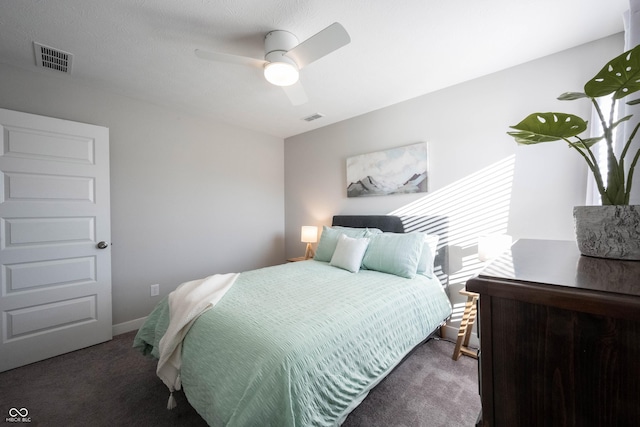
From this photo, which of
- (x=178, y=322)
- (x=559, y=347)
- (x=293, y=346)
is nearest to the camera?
(x=559, y=347)

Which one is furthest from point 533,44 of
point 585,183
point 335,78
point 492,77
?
point 335,78

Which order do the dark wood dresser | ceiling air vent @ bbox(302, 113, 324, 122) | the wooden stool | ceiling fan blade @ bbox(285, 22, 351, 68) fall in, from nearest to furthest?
the dark wood dresser, ceiling fan blade @ bbox(285, 22, 351, 68), the wooden stool, ceiling air vent @ bbox(302, 113, 324, 122)

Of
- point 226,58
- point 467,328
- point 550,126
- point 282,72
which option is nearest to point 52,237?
point 226,58

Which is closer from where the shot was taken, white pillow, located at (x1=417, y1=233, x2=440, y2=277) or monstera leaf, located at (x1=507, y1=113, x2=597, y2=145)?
monstera leaf, located at (x1=507, y1=113, x2=597, y2=145)

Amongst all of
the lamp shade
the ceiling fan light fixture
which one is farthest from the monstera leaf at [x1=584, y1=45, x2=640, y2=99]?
the lamp shade

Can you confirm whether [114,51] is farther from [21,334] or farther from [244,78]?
[21,334]

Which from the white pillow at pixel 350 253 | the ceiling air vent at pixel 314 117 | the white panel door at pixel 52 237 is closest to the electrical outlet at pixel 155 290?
the white panel door at pixel 52 237

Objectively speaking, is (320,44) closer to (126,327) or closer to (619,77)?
(619,77)

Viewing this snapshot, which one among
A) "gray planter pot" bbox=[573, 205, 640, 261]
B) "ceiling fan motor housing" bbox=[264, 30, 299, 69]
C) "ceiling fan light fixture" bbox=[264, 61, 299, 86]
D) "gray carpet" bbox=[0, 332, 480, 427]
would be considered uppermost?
"ceiling fan motor housing" bbox=[264, 30, 299, 69]

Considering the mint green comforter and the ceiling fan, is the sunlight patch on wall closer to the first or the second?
the mint green comforter

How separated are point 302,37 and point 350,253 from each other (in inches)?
71.8

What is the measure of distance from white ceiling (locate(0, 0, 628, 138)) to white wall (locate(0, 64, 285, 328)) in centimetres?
26

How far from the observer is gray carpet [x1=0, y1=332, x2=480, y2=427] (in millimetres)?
1566

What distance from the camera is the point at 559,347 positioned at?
1.65ft
